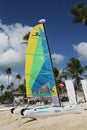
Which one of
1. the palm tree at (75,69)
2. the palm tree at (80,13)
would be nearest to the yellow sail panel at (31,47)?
the palm tree at (80,13)

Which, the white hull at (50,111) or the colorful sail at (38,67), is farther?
the colorful sail at (38,67)

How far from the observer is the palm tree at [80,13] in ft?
145

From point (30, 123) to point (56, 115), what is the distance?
70.4 inches

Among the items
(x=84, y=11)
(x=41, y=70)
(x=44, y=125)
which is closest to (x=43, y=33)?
(x=41, y=70)

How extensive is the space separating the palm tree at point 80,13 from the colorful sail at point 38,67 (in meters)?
25.1

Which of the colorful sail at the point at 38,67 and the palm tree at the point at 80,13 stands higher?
the palm tree at the point at 80,13

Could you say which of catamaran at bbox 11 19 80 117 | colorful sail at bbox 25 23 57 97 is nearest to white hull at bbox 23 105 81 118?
catamaran at bbox 11 19 80 117

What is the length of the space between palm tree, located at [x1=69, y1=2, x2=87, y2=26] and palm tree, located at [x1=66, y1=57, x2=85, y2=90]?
797 inches

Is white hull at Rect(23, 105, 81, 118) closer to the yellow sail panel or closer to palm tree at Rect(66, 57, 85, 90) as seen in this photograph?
the yellow sail panel

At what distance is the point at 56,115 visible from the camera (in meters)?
17.2

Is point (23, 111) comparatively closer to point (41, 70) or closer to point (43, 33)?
point (41, 70)

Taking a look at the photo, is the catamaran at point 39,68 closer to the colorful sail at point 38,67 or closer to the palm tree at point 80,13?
Answer: the colorful sail at point 38,67

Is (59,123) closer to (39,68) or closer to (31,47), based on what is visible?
(39,68)

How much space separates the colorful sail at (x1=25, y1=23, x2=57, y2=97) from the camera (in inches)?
762
